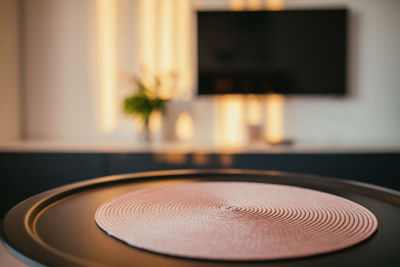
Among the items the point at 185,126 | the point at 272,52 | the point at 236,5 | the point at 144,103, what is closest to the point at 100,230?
the point at 144,103

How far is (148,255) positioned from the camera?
2.00ft

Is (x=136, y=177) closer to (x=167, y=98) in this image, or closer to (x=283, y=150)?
(x=283, y=150)

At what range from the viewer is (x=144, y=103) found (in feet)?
9.57

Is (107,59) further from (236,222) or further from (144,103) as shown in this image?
(236,222)

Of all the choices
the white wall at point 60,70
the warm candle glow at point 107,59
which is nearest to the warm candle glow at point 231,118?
the warm candle glow at point 107,59

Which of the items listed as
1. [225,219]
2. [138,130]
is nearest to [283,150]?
[138,130]

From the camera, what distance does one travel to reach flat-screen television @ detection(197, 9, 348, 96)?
3014 mm

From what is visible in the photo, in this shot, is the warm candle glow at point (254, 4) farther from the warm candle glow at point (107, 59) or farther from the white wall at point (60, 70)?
the white wall at point (60, 70)

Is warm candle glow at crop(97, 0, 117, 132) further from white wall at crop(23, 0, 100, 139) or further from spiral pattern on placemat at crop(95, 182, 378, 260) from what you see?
spiral pattern on placemat at crop(95, 182, 378, 260)

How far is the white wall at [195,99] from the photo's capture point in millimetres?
3059

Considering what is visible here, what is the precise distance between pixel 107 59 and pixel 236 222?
2621mm

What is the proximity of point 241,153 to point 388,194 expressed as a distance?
1632 mm

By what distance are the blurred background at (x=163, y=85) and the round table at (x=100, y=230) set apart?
6.12ft

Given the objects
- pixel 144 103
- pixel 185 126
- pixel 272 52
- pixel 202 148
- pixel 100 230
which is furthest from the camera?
pixel 185 126
